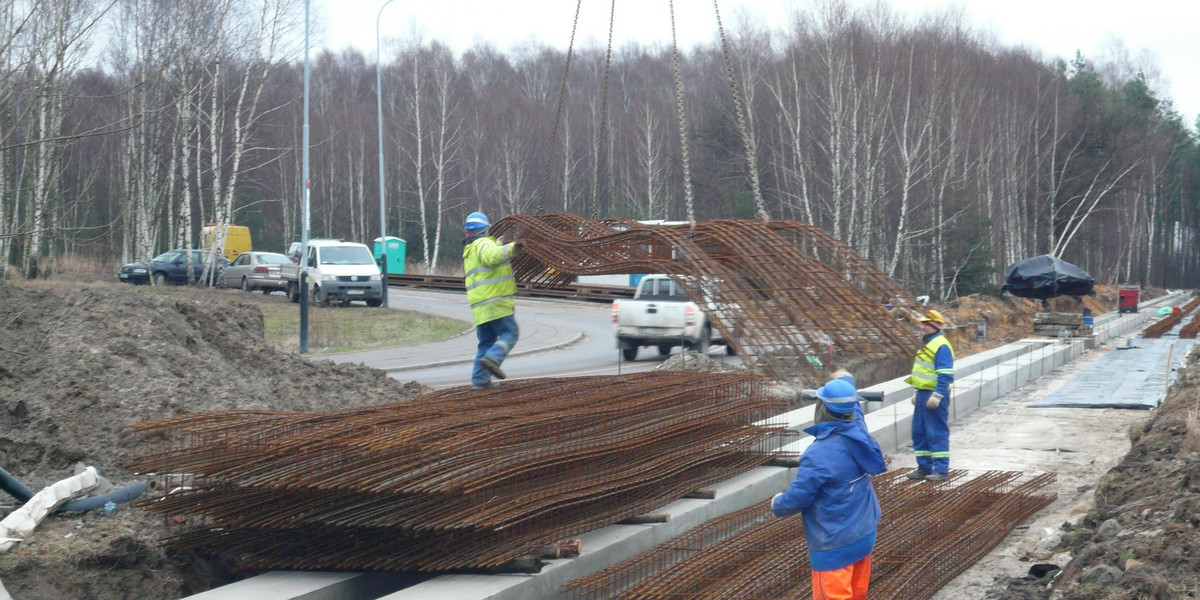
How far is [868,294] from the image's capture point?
8164 millimetres

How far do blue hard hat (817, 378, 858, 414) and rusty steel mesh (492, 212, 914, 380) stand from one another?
1.89 metres

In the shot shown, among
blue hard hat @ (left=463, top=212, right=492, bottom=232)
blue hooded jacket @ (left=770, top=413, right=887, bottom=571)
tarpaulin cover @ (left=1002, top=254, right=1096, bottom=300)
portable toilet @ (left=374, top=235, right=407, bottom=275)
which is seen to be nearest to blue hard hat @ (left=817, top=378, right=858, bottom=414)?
blue hooded jacket @ (left=770, top=413, right=887, bottom=571)

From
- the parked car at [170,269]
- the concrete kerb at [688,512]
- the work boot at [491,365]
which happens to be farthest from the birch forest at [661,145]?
the work boot at [491,365]

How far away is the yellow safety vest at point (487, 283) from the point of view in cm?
835

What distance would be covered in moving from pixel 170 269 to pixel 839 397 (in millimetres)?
35042

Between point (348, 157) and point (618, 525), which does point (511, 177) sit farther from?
point (618, 525)

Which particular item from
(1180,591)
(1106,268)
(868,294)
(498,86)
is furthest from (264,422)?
(1106,268)

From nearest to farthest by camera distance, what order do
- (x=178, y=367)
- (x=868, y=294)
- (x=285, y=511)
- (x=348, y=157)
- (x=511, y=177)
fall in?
(x=285, y=511), (x=868, y=294), (x=178, y=367), (x=511, y=177), (x=348, y=157)

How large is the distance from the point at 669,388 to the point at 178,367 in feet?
15.1

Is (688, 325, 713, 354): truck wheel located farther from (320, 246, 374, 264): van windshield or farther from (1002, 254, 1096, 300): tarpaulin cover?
(1002, 254, 1096, 300): tarpaulin cover

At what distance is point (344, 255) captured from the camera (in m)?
31.0

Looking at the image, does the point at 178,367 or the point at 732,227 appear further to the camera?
the point at 178,367

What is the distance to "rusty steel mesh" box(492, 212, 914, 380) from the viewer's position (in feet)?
24.2

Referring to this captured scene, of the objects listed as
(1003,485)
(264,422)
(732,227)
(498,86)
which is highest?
(498,86)
